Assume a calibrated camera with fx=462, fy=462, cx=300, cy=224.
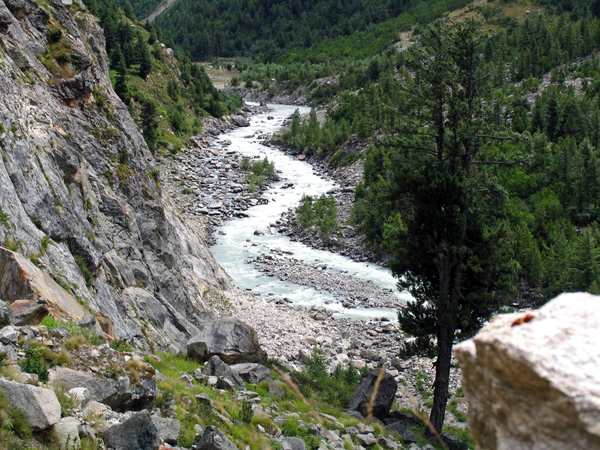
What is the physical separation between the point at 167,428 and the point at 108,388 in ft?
3.94

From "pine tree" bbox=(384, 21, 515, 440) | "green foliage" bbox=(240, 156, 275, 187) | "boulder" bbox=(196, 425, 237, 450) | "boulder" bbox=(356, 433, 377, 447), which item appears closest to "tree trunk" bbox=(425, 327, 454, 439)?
"pine tree" bbox=(384, 21, 515, 440)

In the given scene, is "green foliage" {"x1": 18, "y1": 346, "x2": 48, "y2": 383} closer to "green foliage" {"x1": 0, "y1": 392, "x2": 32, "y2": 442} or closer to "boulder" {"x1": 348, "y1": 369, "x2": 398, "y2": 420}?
"green foliage" {"x1": 0, "y1": 392, "x2": 32, "y2": 442}

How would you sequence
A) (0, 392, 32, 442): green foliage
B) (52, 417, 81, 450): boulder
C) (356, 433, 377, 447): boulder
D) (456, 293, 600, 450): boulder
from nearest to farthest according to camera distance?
(456, 293, 600, 450): boulder, (0, 392, 32, 442): green foliage, (52, 417, 81, 450): boulder, (356, 433, 377, 447): boulder

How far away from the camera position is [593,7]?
112750 mm

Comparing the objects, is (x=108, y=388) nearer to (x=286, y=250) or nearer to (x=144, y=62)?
(x=286, y=250)

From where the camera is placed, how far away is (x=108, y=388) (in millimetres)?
7781

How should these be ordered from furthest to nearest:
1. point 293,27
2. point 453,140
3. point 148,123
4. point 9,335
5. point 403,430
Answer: point 293,27 < point 148,123 < point 453,140 < point 403,430 < point 9,335

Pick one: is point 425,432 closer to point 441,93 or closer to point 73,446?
point 441,93

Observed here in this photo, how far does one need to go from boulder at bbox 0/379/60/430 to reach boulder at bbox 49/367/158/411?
1.22 meters

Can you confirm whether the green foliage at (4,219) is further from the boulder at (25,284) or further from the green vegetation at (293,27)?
the green vegetation at (293,27)

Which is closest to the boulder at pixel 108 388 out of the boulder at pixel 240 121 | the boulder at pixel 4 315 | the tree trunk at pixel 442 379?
the boulder at pixel 4 315

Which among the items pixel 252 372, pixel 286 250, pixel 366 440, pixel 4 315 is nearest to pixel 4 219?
pixel 4 315

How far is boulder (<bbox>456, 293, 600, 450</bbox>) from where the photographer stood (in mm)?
2434

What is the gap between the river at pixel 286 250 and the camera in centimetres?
2938
